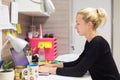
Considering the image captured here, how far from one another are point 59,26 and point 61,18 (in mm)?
101

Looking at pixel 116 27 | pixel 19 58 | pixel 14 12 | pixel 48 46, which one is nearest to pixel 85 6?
pixel 116 27

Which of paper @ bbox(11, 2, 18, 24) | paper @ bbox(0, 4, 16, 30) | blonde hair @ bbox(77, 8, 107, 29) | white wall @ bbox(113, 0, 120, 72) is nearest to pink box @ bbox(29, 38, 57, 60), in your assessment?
paper @ bbox(11, 2, 18, 24)

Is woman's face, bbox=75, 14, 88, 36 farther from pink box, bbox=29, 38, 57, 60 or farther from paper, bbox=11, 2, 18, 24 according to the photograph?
pink box, bbox=29, 38, 57, 60

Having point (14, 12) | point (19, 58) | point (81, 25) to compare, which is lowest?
point (19, 58)

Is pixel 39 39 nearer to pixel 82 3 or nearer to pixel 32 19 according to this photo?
pixel 32 19

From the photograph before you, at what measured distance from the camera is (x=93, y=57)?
1560mm

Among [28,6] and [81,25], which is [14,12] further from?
[81,25]

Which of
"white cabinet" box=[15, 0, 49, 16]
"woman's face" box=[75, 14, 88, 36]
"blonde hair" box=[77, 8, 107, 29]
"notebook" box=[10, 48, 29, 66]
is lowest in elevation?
"notebook" box=[10, 48, 29, 66]

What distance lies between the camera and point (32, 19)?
267cm

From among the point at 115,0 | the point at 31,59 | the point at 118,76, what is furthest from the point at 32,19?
the point at 115,0

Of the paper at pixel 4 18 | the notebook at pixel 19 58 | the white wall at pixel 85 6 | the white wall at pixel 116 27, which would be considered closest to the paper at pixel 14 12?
the paper at pixel 4 18

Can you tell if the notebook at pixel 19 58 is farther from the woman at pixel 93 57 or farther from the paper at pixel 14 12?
the paper at pixel 14 12

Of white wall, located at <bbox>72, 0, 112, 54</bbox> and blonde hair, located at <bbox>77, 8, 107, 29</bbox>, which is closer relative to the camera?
blonde hair, located at <bbox>77, 8, 107, 29</bbox>

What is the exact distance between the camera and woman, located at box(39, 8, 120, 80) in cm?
156
